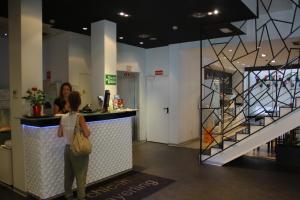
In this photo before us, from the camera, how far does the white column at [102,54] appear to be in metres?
4.98

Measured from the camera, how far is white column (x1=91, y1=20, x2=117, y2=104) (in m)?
4.98

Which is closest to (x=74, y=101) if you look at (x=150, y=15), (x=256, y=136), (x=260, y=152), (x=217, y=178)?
(x=150, y=15)

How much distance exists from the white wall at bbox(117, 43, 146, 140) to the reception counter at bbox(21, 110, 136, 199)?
308 centimetres

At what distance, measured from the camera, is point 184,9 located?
4434 mm

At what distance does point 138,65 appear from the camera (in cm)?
764

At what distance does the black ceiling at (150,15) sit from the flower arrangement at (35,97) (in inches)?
57.9

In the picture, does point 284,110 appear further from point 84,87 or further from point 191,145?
point 84,87

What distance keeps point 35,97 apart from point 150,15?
2502 millimetres

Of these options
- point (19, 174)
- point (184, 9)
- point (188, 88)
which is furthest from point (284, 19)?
point (19, 174)

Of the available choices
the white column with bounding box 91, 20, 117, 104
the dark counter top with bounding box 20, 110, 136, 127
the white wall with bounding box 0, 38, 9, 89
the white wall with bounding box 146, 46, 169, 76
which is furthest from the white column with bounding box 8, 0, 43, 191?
the white wall with bounding box 146, 46, 169, 76

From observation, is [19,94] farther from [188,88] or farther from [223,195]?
[188,88]

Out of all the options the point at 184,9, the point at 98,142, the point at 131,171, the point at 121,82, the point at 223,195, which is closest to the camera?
the point at 223,195

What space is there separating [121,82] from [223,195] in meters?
4.70

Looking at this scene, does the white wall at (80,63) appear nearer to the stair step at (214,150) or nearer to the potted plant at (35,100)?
the potted plant at (35,100)
